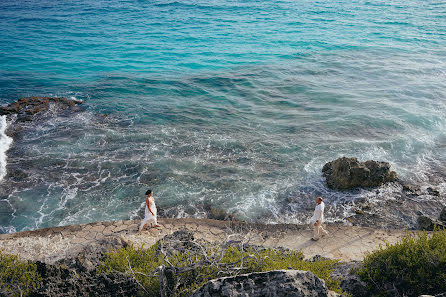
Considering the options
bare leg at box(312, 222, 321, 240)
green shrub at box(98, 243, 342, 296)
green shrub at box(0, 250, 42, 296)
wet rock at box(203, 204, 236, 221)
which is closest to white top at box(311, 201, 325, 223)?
bare leg at box(312, 222, 321, 240)

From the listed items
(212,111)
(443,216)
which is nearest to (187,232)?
(443,216)

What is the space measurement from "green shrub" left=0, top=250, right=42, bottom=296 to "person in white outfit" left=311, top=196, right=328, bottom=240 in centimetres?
858

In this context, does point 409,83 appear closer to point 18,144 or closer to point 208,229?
point 208,229

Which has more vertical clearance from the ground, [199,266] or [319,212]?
[199,266]

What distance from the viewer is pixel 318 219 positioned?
11711 mm

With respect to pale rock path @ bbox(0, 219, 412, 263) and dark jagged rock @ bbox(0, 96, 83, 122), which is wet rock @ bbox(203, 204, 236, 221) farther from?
dark jagged rock @ bbox(0, 96, 83, 122)

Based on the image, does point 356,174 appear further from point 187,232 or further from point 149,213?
point 149,213

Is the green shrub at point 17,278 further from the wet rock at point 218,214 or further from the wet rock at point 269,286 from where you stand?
the wet rock at point 218,214

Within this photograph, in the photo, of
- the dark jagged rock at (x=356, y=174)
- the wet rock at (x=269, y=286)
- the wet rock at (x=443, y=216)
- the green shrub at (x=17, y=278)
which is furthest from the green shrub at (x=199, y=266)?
the wet rock at (x=443, y=216)

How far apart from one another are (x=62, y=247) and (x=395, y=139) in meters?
17.8

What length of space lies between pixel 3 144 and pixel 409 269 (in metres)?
19.6

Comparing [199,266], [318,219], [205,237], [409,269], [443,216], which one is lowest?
[205,237]

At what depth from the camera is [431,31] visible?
1633 inches

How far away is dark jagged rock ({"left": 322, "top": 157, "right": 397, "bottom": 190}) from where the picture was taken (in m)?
14.5
